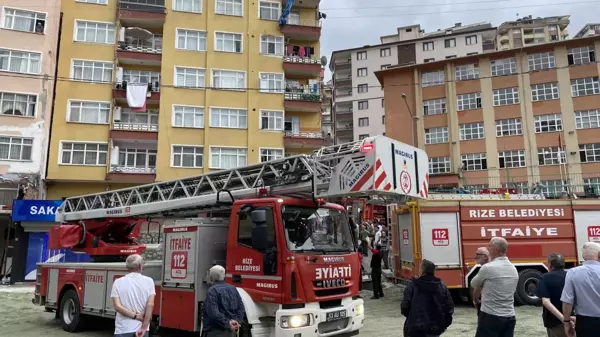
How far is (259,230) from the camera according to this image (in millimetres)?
6852

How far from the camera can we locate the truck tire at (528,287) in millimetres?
11930

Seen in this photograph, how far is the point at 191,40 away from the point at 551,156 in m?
30.7

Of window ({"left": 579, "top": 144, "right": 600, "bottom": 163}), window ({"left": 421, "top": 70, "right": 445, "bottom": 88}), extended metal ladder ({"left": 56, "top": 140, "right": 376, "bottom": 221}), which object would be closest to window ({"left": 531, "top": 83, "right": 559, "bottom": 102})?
window ({"left": 579, "top": 144, "right": 600, "bottom": 163})

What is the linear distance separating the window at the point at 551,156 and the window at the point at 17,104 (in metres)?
38.4

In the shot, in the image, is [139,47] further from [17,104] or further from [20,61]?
[17,104]

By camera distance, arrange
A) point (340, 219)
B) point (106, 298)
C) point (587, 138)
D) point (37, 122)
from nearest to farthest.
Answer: point (340, 219) → point (106, 298) → point (37, 122) → point (587, 138)

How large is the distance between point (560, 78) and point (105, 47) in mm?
36326

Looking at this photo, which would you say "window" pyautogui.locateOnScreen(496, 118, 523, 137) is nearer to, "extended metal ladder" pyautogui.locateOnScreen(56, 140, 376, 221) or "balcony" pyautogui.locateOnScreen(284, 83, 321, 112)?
"balcony" pyautogui.locateOnScreen(284, 83, 321, 112)

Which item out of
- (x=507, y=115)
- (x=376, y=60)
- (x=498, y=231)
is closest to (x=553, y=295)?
(x=498, y=231)

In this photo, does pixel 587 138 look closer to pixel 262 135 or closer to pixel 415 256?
pixel 262 135

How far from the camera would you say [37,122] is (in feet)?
89.7

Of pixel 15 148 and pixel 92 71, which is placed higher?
pixel 92 71

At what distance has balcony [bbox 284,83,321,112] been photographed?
32.1m

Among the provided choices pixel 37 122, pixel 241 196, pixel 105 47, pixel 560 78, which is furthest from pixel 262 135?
pixel 560 78
